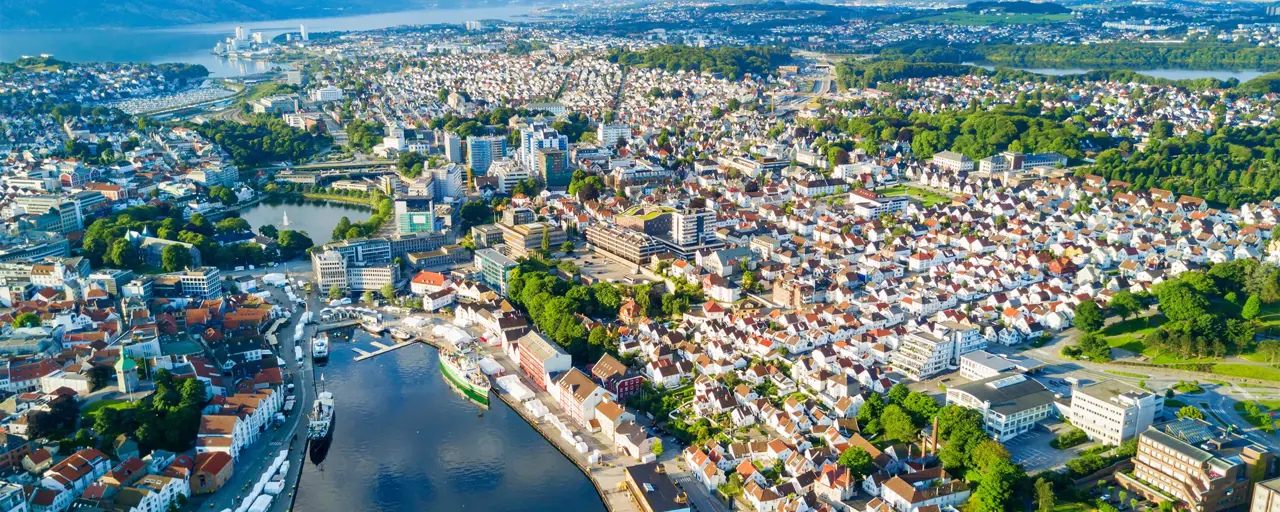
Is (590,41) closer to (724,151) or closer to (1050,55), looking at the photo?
(1050,55)

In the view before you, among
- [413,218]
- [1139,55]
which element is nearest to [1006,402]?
[413,218]

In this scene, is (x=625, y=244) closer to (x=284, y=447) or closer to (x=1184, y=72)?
(x=284, y=447)

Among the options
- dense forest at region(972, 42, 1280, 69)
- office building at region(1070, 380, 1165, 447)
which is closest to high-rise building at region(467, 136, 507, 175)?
office building at region(1070, 380, 1165, 447)

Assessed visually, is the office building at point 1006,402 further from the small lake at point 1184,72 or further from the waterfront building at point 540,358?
the small lake at point 1184,72

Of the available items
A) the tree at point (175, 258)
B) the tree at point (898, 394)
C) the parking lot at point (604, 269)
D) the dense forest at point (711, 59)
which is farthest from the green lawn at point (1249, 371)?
the dense forest at point (711, 59)

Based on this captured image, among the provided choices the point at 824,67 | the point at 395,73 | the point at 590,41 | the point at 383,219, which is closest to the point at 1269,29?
the point at 824,67

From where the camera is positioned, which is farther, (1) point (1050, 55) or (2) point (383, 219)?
(1) point (1050, 55)
